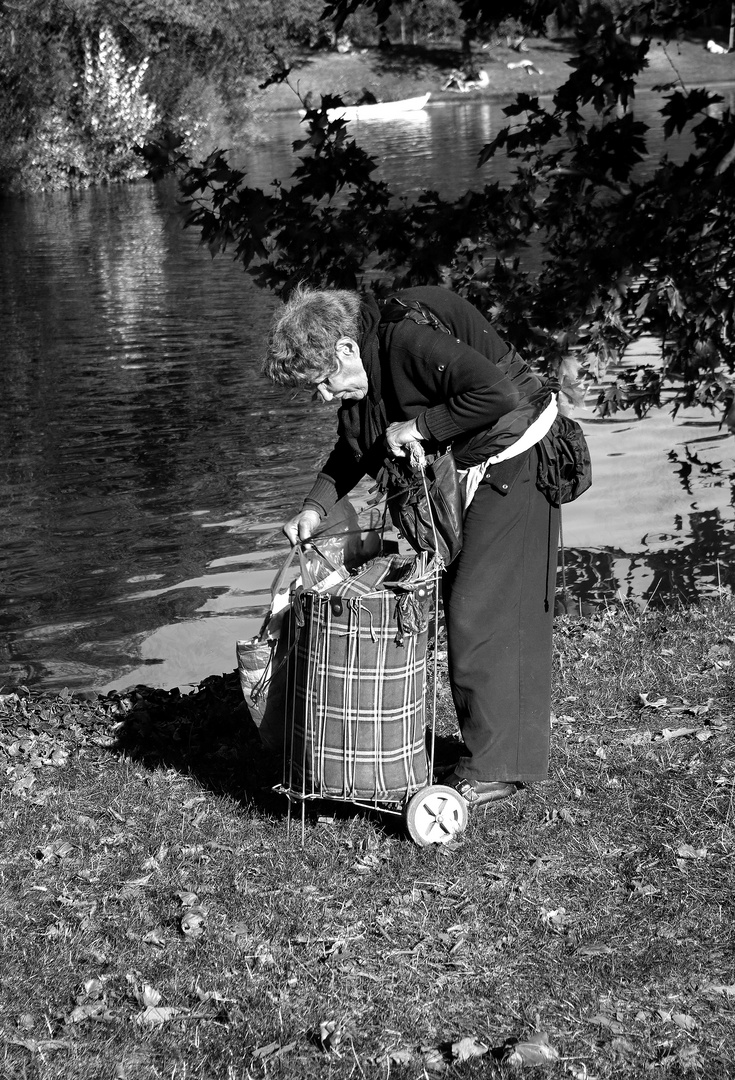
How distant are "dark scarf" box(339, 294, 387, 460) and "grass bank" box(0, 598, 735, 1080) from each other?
58.0 inches

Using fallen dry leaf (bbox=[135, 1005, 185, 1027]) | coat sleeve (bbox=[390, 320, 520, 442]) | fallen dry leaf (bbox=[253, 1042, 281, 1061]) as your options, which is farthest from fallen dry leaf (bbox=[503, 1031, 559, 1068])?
coat sleeve (bbox=[390, 320, 520, 442])

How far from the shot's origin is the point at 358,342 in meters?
4.45

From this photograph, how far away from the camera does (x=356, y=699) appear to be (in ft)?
15.0

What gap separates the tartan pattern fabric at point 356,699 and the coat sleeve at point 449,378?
651 mm

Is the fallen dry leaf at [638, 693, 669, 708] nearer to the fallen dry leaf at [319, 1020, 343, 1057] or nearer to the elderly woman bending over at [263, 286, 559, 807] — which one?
the elderly woman bending over at [263, 286, 559, 807]

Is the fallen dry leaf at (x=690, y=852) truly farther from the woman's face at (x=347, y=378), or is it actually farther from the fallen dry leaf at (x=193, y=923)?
the woman's face at (x=347, y=378)

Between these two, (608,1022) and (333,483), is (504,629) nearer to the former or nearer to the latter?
(333,483)

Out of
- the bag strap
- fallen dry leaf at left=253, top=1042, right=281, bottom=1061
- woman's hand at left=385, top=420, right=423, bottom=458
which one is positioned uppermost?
the bag strap

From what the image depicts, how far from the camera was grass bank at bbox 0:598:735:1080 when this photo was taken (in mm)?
3699

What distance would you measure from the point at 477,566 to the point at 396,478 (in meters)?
0.44

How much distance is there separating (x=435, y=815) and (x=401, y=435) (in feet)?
4.55

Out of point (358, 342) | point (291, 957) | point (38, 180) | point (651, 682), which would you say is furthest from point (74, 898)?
point (38, 180)

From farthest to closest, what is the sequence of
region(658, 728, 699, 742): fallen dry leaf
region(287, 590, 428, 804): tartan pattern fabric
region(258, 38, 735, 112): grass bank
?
1. region(258, 38, 735, 112): grass bank
2. region(658, 728, 699, 742): fallen dry leaf
3. region(287, 590, 428, 804): tartan pattern fabric

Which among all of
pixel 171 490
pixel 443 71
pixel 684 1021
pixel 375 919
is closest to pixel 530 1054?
pixel 684 1021
